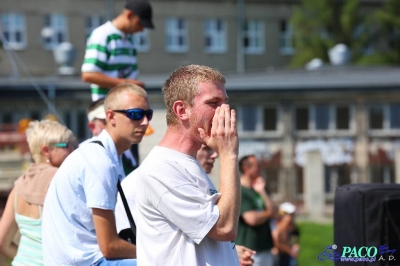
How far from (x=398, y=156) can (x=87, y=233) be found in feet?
91.6

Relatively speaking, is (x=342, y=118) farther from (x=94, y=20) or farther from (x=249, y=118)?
(x=94, y=20)

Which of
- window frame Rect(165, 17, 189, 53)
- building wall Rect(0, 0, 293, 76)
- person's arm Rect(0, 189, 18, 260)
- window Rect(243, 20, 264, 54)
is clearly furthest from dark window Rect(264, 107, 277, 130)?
person's arm Rect(0, 189, 18, 260)

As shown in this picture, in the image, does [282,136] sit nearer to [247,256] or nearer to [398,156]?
[398,156]

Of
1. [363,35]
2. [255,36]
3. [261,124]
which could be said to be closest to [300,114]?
[261,124]

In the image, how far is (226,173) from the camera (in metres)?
4.25

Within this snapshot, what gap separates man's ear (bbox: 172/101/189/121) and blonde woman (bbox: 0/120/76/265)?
217 centimetres

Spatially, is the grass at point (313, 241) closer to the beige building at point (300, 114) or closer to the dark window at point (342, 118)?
the beige building at point (300, 114)

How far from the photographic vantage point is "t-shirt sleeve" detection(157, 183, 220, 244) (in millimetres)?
4176

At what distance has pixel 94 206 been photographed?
5.37 meters

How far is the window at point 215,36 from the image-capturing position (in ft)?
207

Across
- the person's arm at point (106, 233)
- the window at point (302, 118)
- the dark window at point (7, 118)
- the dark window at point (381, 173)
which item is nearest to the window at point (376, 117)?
the window at point (302, 118)

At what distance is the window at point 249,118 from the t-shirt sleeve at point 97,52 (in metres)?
29.4

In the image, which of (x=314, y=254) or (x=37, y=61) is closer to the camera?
(x=314, y=254)

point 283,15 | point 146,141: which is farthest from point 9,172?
point 283,15
